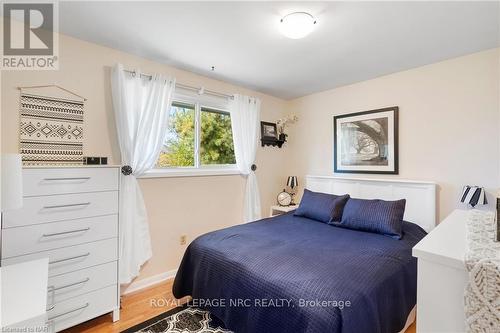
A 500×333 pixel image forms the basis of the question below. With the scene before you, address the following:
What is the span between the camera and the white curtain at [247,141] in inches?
128

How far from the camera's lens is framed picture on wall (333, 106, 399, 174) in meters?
2.88

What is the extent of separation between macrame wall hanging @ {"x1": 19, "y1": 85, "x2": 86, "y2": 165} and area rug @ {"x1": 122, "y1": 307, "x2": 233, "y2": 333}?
4.80 feet

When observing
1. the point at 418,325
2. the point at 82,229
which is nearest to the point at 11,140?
the point at 82,229

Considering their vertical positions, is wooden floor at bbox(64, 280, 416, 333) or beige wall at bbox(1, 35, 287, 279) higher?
beige wall at bbox(1, 35, 287, 279)

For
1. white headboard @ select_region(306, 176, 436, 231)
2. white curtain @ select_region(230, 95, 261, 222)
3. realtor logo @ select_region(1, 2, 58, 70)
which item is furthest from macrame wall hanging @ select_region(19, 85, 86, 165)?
white headboard @ select_region(306, 176, 436, 231)

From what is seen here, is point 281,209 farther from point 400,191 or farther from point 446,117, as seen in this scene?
point 446,117

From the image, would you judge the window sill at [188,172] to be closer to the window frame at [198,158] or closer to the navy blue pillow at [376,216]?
the window frame at [198,158]

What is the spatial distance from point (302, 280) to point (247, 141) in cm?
220

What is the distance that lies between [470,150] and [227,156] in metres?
2.64

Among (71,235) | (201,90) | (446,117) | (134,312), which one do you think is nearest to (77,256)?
(71,235)

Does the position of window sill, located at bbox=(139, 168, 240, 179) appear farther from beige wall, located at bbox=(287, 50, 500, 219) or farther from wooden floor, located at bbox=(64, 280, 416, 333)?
beige wall, located at bbox=(287, 50, 500, 219)

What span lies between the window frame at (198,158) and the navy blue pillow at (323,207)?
1.01 metres

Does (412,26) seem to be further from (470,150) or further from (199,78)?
(199,78)

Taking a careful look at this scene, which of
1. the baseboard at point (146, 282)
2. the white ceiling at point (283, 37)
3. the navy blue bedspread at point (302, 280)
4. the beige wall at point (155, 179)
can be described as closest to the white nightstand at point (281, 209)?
the beige wall at point (155, 179)
